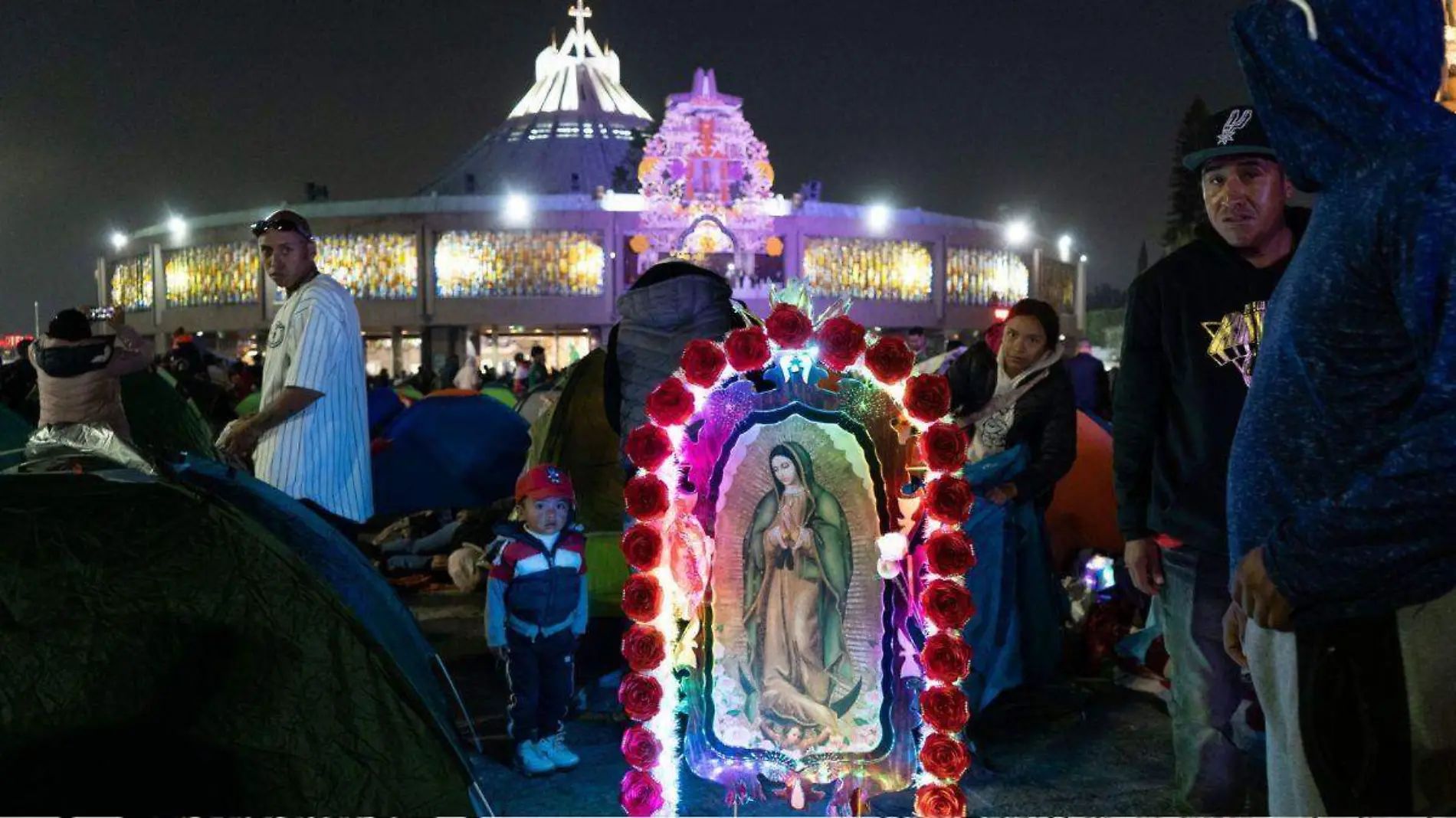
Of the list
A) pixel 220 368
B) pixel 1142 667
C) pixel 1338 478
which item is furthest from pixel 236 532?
pixel 220 368

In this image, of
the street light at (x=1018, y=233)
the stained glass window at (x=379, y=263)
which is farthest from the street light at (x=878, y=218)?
the stained glass window at (x=379, y=263)

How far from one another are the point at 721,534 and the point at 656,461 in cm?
34

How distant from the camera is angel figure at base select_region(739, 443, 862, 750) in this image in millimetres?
3811

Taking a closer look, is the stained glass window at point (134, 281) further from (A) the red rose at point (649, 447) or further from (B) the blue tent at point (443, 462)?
(A) the red rose at point (649, 447)

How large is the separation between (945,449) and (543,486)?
185 centimetres

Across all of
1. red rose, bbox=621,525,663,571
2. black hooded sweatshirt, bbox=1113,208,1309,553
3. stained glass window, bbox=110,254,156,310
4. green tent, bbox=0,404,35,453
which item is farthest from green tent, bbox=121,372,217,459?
stained glass window, bbox=110,254,156,310

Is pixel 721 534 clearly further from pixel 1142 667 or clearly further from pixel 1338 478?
pixel 1142 667

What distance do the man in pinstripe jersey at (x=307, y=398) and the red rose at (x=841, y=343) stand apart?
1.96 meters

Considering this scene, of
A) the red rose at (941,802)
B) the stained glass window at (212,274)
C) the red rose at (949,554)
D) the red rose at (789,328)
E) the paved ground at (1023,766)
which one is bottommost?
the paved ground at (1023,766)

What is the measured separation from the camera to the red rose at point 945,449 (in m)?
3.75

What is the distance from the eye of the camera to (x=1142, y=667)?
6.01 meters

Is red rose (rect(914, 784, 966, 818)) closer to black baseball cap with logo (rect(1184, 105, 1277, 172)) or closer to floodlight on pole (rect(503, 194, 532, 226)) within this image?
black baseball cap with logo (rect(1184, 105, 1277, 172))

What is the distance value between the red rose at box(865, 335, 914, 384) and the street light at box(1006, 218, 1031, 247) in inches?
2455

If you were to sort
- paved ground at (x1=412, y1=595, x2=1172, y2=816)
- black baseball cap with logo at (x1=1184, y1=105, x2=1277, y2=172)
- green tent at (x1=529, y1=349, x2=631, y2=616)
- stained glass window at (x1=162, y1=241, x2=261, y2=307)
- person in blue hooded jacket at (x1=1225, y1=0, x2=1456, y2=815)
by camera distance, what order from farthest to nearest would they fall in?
stained glass window at (x1=162, y1=241, x2=261, y2=307)
green tent at (x1=529, y1=349, x2=631, y2=616)
paved ground at (x1=412, y1=595, x2=1172, y2=816)
black baseball cap with logo at (x1=1184, y1=105, x2=1277, y2=172)
person in blue hooded jacket at (x1=1225, y1=0, x2=1456, y2=815)
